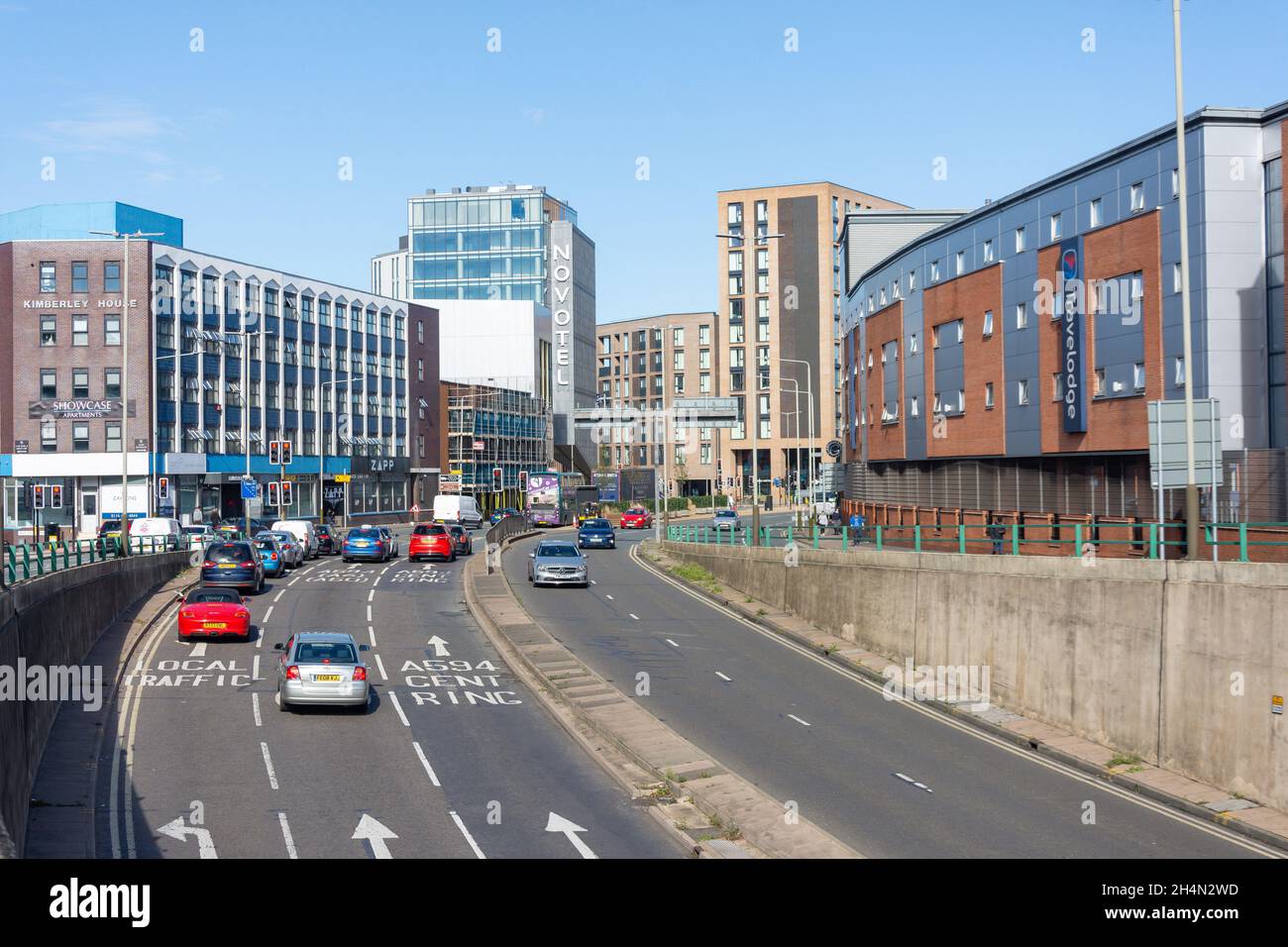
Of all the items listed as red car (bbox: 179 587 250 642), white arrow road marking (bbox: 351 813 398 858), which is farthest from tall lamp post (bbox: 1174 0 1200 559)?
red car (bbox: 179 587 250 642)

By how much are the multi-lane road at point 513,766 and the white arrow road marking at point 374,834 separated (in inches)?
1.9

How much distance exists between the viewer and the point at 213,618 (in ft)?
104

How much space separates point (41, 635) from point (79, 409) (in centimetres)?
6084

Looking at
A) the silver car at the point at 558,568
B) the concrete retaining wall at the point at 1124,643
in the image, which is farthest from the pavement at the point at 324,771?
the silver car at the point at 558,568

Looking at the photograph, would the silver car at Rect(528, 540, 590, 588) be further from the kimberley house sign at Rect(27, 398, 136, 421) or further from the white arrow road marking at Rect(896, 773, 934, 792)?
the kimberley house sign at Rect(27, 398, 136, 421)

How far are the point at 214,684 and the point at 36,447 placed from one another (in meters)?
59.7

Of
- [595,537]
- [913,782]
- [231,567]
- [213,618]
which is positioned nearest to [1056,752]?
[913,782]

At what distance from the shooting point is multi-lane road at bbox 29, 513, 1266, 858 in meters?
16.4

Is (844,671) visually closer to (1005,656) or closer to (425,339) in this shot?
(1005,656)

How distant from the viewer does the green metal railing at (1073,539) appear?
22.0 meters

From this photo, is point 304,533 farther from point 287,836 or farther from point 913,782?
point 913,782

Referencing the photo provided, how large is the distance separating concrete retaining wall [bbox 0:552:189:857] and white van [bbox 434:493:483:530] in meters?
44.7

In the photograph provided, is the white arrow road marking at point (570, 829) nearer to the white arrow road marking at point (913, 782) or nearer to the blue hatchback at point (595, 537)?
the white arrow road marking at point (913, 782)
